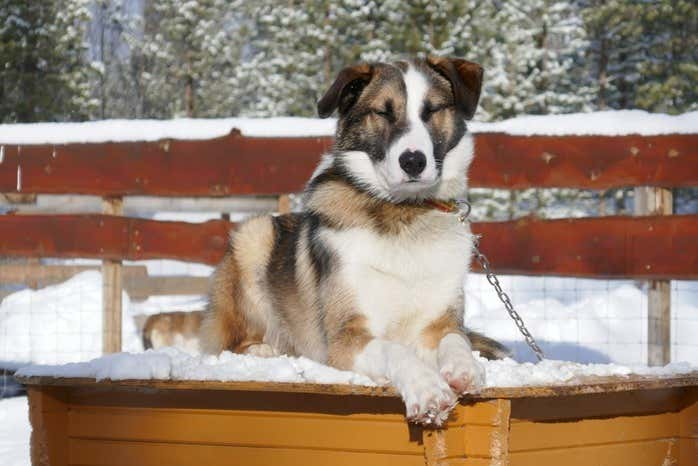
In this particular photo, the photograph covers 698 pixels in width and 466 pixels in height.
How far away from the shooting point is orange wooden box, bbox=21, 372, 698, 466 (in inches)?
106

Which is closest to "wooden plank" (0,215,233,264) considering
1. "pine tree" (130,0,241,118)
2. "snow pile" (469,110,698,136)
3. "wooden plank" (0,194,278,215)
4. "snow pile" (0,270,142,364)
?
"snow pile" (0,270,142,364)

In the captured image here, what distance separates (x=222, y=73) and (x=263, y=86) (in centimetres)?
447

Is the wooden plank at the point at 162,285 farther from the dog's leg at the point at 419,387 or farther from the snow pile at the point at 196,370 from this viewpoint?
the dog's leg at the point at 419,387

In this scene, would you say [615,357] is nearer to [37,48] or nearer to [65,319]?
[65,319]

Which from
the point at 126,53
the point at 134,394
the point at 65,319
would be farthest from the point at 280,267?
the point at 126,53

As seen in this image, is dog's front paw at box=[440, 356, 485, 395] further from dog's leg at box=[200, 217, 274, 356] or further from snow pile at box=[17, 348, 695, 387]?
dog's leg at box=[200, 217, 274, 356]

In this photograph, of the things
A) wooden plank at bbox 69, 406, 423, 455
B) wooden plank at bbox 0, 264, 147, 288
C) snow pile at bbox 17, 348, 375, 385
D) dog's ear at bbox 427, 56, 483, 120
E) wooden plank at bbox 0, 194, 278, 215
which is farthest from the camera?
wooden plank at bbox 0, 194, 278, 215

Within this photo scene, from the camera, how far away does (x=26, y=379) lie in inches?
128

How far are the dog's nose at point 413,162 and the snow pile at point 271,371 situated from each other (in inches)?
28.8

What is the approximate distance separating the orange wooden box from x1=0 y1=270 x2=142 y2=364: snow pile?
411 centimetres

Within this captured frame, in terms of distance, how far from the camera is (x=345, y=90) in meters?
3.70

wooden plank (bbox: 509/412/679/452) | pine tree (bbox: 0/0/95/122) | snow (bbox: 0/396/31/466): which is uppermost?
pine tree (bbox: 0/0/95/122)

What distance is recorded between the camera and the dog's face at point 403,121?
11.3 feet

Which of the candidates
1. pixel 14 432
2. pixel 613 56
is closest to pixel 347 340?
pixel 14 432
